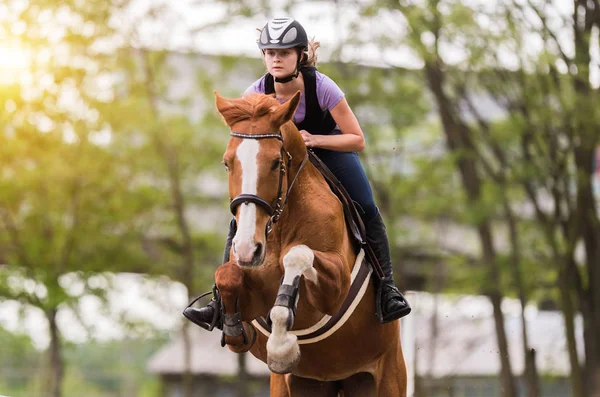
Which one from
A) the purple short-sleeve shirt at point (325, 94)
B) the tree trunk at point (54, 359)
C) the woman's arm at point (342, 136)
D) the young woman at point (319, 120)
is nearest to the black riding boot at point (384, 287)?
the young woman at point (319, 120)

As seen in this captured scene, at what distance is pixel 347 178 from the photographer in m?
6.58

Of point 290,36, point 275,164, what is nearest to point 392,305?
point 275,164

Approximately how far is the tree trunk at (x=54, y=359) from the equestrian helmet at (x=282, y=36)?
1821 centimetres

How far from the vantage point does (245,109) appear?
550cm

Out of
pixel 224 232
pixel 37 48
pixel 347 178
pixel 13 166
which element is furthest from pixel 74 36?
pixel 347 178

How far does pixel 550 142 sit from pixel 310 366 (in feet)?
48.7

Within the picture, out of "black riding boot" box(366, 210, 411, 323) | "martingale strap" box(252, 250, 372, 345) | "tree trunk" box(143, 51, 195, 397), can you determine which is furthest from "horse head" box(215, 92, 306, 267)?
"tree trunk" box(143, 51, 195, 397)

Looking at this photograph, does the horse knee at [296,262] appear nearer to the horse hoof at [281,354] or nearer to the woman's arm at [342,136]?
the horse hoof at [281,354]

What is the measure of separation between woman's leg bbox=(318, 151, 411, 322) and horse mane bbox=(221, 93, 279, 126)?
1.12 meters

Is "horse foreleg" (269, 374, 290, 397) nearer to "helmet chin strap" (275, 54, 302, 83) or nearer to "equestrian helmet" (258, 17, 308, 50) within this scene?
"helmet chin strap" (275, 54, 302, 83)

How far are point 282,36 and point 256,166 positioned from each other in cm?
119

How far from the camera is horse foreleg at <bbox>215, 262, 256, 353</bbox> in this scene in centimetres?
552

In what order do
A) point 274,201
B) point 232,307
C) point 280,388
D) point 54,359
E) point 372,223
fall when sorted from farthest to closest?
point 54,359 < point 280,388 < point 372,223 < point 232,307 < point 274,201

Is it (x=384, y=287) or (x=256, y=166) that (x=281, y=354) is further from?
(x=384, y=287)
